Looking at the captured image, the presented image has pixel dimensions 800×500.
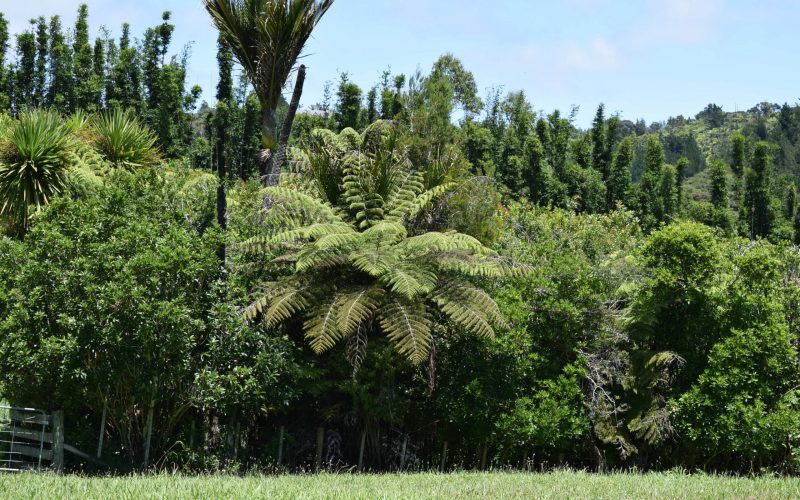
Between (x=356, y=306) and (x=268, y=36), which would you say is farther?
(x=268, y=36)

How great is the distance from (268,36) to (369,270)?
16.1ft

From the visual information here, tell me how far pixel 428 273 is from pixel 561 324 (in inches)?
105

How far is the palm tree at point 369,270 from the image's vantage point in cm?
1016

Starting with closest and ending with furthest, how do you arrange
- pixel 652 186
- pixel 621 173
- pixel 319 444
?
pixel 319 444, pixel 621 173, pixel 652 186

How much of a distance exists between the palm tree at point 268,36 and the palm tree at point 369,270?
218 centimetres

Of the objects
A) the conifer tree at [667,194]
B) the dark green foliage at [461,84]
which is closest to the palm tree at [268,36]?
the dark green foliage at [461,84]

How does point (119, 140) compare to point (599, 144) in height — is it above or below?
below

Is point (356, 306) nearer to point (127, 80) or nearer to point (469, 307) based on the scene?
point (469, 307)

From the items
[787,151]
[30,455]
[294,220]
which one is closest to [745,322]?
[294,220]

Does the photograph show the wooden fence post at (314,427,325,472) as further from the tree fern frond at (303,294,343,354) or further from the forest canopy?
the tree fern frond at (303,294,343,354)

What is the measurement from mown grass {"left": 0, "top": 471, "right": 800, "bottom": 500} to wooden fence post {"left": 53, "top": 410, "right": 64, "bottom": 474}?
5.59ft

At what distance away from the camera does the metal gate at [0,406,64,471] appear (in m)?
10.3

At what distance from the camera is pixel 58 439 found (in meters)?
10.3

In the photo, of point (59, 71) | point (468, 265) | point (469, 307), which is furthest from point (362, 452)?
point (59, 71)
